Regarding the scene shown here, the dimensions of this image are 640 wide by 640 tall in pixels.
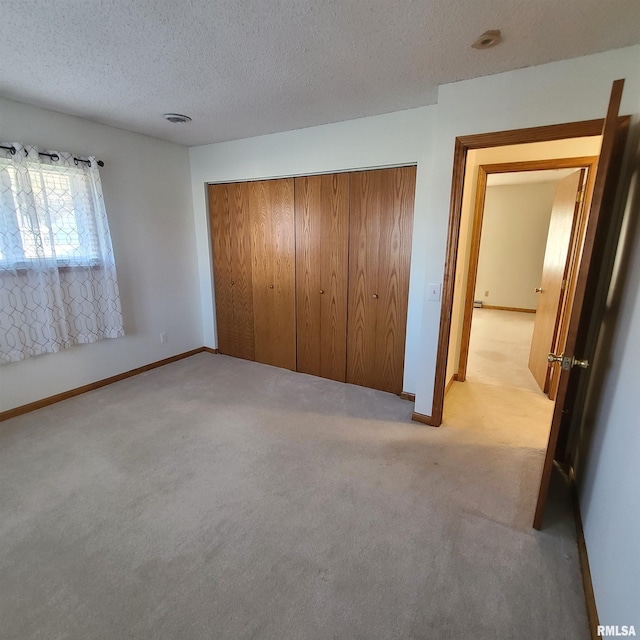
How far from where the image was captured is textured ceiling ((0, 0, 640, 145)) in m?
1.45

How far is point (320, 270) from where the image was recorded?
10.8ft

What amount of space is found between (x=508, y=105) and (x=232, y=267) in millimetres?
2918

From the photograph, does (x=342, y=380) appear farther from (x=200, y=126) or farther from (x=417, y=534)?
(x=200, y=126)

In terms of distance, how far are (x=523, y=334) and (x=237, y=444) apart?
15.6ft

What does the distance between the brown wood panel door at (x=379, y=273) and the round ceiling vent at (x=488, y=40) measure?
3.31 ft

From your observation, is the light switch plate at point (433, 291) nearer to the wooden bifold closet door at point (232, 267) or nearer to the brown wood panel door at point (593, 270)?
the brown wood panel door at point (593, 270)

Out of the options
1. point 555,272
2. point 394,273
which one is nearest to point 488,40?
point 394,273

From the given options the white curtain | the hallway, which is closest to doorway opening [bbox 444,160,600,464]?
the hallway

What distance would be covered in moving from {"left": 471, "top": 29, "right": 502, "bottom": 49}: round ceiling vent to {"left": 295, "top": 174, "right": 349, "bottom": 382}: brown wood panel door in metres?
1.39

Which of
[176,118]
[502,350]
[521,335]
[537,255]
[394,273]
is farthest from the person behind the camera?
[537,255]

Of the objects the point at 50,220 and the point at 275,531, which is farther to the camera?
the point at 50,220

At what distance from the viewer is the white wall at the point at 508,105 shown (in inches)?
69.7

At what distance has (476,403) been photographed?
118 inches

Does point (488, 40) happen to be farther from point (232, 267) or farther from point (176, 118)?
point (232, 267)
